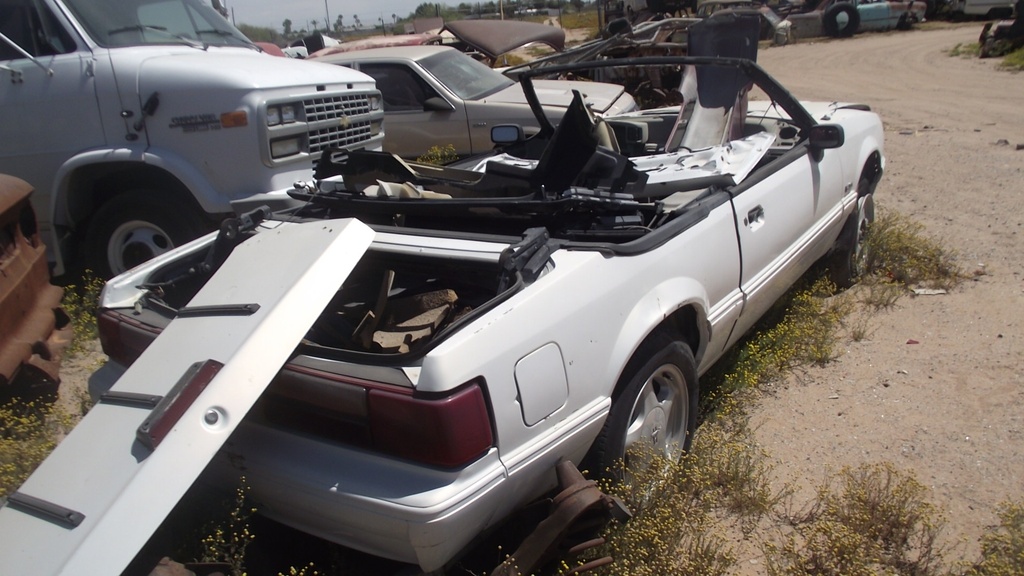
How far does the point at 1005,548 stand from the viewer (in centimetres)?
258

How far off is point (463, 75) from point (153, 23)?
3.77 m

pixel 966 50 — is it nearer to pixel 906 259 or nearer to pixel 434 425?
pixel 906 259

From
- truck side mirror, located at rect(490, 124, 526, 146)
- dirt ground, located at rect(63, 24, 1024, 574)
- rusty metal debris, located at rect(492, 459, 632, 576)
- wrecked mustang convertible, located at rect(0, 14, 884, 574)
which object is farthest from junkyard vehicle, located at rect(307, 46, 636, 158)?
rusty metal debris, located at rect(492, 459, 632, 576)

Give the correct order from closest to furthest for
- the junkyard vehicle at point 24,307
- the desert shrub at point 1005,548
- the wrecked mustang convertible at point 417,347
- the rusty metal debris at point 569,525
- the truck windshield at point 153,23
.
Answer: the wrecked mustang convertible at point 417,347
the rusty metal debris at point 569,525
the desert shrub at point 1005,548
the junkyard vehicle at point 24,307
the truck windshield at point 153,23

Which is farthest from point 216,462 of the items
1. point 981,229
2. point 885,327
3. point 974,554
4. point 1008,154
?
point 1008,154

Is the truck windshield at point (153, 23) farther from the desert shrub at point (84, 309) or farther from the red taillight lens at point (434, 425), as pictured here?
the red taillight lens at point (434, 425)

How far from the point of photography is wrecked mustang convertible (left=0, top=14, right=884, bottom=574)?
81.1 inches

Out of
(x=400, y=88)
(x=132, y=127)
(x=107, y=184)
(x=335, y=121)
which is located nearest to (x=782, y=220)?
(x=335, y=121)

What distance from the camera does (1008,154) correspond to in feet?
27.6

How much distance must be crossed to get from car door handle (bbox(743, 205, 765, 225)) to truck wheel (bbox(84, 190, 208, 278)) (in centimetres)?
349

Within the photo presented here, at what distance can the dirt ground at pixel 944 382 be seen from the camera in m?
3.19

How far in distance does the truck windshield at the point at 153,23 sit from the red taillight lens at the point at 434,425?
4328mm

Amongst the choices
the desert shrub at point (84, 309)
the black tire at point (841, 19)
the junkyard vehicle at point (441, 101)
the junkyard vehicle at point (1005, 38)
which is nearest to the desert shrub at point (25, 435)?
the desert shrub at point (84, 309)

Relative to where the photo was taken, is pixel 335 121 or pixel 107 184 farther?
pixel 335 121
